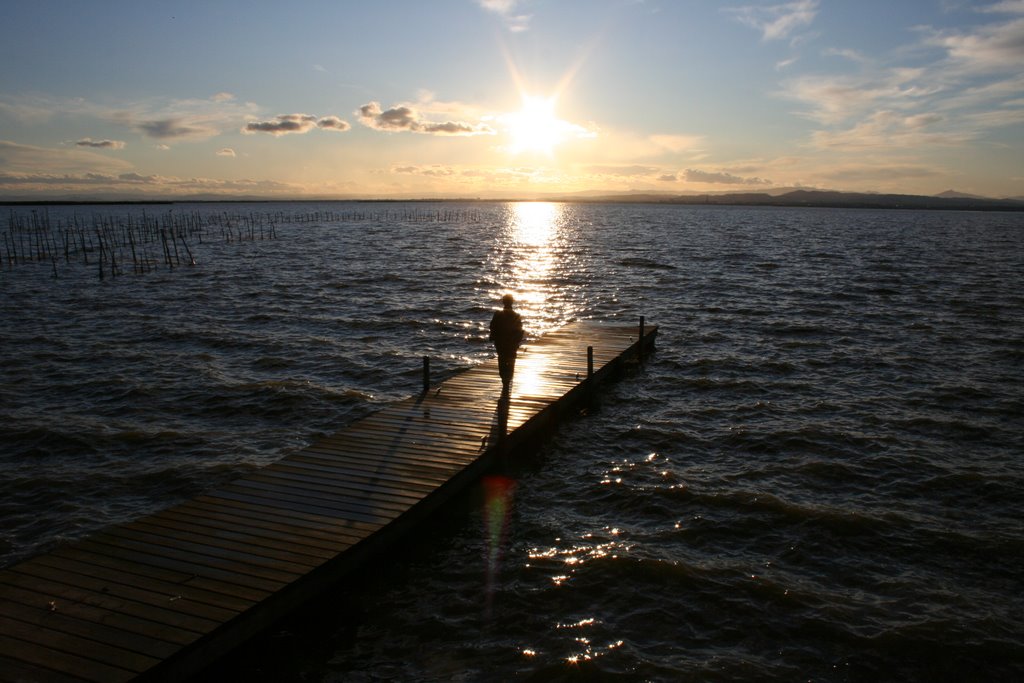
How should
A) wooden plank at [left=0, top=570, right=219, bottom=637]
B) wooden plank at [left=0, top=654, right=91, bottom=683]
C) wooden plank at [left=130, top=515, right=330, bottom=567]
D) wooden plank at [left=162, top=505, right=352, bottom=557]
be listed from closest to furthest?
wooden plank at [left=0, top=654, right=91, bottom=683] < wooden plank at [left=0, top=570, right=219, bottom=637] < wooden plank at [left=130, top=515, right=330, bottom=567] < wooden plank at [left=162, top=505, right=352, bottom=557]

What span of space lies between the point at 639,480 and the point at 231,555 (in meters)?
8.50

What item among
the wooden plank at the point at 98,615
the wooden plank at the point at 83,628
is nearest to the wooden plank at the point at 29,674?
the wooden plank at the point at 83,628

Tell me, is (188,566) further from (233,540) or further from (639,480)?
(639,480)

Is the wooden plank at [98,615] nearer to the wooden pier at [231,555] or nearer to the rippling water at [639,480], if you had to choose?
the wooden pier at [231,555]

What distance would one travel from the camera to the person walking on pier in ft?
51.8

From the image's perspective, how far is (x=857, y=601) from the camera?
408 inches

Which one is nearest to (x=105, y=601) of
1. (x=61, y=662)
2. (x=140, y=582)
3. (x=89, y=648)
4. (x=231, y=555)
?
(x=140, y=582)

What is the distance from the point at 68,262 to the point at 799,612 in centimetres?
6703

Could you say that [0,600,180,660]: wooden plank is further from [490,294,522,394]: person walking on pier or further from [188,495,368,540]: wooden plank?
[490,294,522,394]: person walking on pier

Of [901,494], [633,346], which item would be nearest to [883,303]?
[633,346]

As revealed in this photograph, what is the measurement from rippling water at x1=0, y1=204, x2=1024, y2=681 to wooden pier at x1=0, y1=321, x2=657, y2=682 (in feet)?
2.87

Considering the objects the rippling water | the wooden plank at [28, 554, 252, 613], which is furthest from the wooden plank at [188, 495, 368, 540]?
the wooden plank at [28, 554, 252, 613]

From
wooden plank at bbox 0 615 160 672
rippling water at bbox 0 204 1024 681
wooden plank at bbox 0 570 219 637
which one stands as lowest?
rippling water at bbox 0 204 1024 681

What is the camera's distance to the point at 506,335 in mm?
15953
